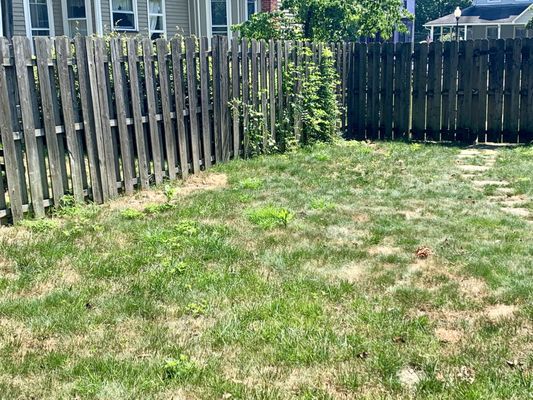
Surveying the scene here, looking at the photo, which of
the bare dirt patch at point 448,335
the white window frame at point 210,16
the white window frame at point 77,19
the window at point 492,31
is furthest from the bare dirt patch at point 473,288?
the window at point 492,31

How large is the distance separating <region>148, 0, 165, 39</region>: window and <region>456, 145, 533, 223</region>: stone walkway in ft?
38.6

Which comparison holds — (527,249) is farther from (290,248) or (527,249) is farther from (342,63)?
(342,63)

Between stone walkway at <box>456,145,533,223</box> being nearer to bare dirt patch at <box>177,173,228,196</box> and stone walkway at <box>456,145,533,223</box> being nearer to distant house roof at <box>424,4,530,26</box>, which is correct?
bare dirt patch at <box>177,173,228,196</box>

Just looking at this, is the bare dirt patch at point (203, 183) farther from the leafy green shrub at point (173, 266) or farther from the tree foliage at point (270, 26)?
the tree foliage at point (270, 26)

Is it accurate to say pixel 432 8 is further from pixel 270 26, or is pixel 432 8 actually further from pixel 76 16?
pixel 270 26

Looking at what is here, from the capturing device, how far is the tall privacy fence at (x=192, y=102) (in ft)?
19.6

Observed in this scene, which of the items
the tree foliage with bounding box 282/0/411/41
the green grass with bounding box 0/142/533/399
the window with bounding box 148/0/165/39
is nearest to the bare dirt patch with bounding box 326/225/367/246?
the green grass with bounding box 0/142/533/399

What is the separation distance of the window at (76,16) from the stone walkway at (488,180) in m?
11.7

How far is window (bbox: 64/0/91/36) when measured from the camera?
17469 millimetres

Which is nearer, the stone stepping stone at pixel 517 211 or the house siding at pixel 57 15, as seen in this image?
the stone stepping stone at pixel 517 211

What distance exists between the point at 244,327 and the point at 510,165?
6338 millimetres

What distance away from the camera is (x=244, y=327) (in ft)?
12.1

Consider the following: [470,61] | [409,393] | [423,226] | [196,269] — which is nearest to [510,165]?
[470,61]

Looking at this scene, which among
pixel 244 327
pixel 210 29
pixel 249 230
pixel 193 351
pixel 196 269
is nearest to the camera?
pixel 193 351
